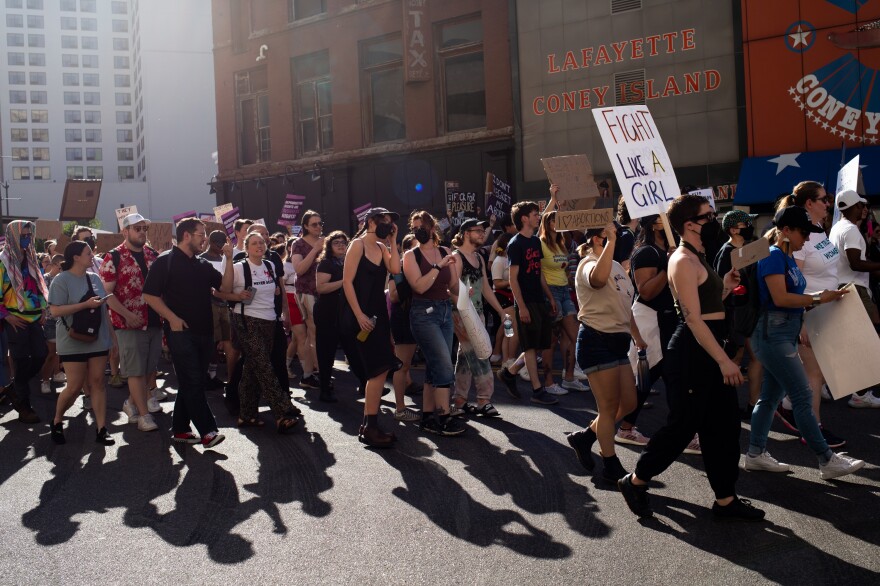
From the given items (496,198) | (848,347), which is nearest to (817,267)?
(848,347)

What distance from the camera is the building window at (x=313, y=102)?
27031 millimetres

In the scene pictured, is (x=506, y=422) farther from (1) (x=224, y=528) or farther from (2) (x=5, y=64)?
(2) (x=5, y=64)

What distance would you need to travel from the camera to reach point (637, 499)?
5.10 metres

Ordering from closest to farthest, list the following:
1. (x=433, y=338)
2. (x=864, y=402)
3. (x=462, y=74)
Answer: (x=433, y=338), (x=864, y=402), (x=462, y=74)

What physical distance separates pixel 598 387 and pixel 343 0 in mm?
22465

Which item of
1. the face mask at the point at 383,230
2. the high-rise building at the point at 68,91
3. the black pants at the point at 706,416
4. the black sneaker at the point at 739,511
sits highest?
the high-rise building at the point at 68,91

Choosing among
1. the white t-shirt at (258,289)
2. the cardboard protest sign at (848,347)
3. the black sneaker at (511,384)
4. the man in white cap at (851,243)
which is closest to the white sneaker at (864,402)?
the man in white cap at (851,243)

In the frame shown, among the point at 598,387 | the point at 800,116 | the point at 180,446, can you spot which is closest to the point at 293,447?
the point at 180,446

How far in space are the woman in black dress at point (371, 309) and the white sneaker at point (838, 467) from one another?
3.24 metres

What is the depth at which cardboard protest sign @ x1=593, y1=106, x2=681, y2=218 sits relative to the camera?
565 cm

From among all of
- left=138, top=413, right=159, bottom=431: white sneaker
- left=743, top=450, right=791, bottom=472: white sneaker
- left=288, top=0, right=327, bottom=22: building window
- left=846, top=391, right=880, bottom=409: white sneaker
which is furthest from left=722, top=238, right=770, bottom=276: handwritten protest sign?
left=288, top=0, right=327, bottom=22: building window

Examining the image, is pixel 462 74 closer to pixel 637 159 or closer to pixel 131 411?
pixel 131 411

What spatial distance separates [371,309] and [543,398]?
233cm

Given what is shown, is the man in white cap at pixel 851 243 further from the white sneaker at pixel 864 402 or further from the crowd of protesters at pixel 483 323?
the white sneaker at pixel 864 402
